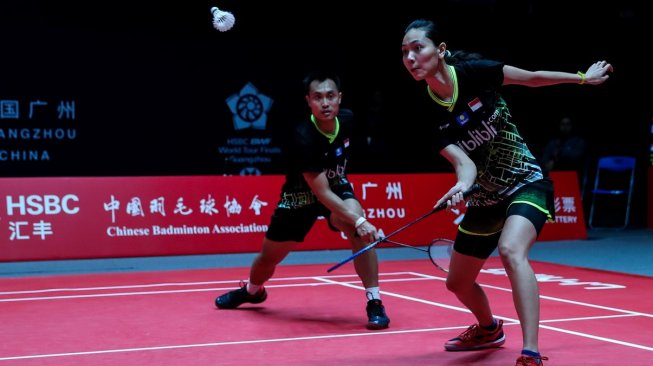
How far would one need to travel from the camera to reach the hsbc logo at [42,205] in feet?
29.5

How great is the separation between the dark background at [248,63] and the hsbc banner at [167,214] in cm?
180

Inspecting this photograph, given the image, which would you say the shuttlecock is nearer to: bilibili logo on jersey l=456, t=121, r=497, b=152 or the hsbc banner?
bilibili logo on jersey l=456, t=121, r=497, b=152

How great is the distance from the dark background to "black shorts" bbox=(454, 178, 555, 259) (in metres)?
7.14

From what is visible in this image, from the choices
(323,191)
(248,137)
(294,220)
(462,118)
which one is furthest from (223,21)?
(248,137)

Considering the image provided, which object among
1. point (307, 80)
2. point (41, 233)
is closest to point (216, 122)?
point (41, 233)

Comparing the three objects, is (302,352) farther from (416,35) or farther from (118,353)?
(416,35)

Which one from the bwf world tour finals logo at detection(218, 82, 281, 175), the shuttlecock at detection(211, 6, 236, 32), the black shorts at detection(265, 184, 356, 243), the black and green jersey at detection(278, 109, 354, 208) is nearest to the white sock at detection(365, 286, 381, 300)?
the black shorts at detection(265, 184, 356, 243)

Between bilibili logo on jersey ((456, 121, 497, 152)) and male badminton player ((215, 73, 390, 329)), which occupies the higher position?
bilibili logo on jersey ((456, 121, 497, 152))

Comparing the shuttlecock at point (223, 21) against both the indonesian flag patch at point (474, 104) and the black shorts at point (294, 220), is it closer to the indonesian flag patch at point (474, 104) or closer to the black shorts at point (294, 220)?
the black shorts at point (294, 220)

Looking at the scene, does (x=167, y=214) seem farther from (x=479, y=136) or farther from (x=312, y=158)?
(x=479, y=136)

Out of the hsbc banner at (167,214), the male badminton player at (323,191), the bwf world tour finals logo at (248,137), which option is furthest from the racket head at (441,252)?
the bwf world tour finals logo at (248,137)

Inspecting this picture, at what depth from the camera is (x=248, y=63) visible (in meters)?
12.7

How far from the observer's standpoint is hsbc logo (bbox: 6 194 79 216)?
9000 mm

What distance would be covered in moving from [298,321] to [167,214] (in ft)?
13.4
